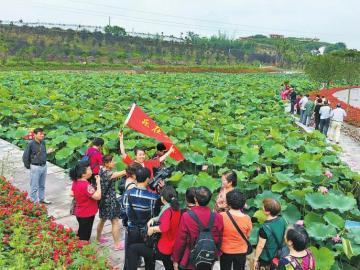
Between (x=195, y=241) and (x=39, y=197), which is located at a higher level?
(x=195, y=241)

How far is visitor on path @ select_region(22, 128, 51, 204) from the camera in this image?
523 cm

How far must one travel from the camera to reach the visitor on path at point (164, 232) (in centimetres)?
331

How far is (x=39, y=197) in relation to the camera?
5.55 metres

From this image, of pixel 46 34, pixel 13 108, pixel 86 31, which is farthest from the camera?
pixel 86 31

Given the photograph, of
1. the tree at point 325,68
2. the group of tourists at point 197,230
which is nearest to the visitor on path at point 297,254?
the group of tourists at point 197,230

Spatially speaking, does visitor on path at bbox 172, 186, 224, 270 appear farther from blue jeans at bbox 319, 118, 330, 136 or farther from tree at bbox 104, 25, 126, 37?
tree at bbox 104, 25, 126, 37

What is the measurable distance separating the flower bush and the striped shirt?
1.46 ft

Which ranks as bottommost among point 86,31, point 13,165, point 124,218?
point 13,165

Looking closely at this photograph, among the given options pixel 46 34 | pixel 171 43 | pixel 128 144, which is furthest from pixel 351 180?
pixel 171 43

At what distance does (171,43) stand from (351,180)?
55295 mm

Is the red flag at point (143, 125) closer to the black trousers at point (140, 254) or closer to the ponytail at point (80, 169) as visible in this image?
the ponytail at point (80, 169)

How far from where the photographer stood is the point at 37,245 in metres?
3.59

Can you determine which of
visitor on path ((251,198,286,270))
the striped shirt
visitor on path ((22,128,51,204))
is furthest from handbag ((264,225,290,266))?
visitor on path ((22,128,51,204))

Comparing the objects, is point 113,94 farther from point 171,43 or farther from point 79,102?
point 171,43
